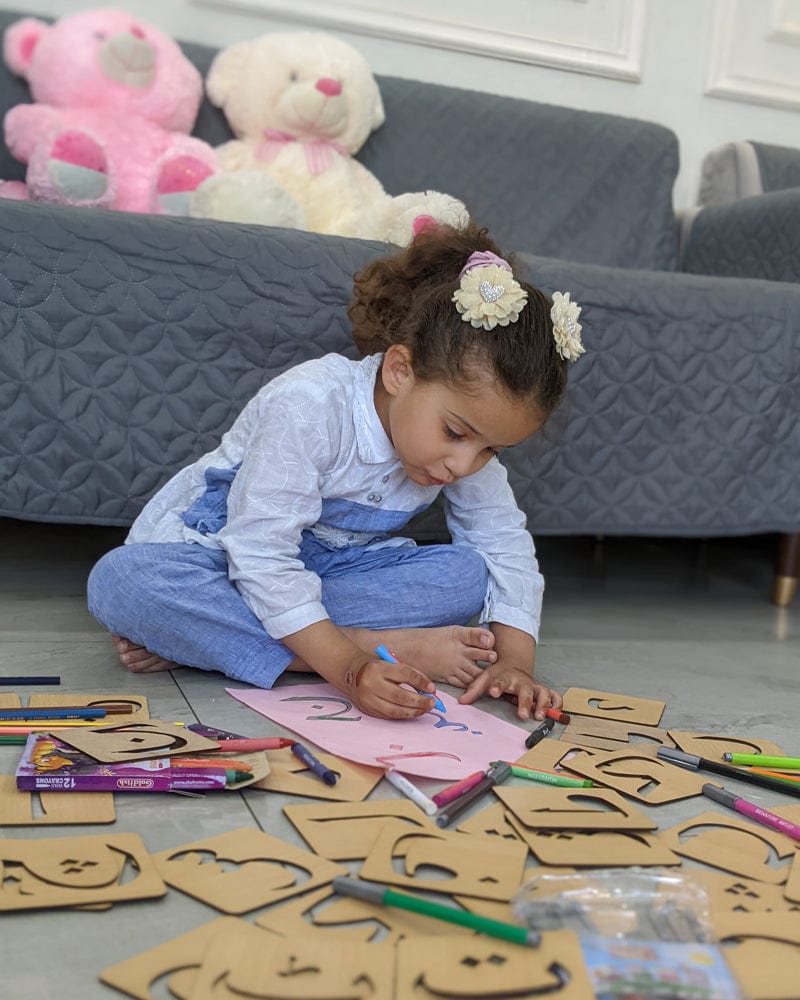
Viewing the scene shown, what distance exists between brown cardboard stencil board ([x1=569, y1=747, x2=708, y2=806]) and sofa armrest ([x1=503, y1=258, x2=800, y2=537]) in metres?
0.54

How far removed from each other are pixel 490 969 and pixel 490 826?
204 millimetres

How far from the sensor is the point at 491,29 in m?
2.00

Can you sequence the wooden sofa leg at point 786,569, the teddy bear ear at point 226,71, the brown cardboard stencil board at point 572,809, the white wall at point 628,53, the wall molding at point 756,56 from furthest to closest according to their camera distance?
the wall molding at point 756,56 → the white wall at point 628,53 → the teddy bear ear at point 226,71 → the wooden sofa leg at point 786,569 → the brown cardboard stencil board at point 572,809

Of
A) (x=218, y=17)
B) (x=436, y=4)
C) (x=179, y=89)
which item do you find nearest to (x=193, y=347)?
(x=179, y=89)

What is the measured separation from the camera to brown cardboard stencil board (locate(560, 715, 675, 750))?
91 cm

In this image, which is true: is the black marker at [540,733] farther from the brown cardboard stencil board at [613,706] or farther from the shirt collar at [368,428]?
the shirt collar at [368,428]

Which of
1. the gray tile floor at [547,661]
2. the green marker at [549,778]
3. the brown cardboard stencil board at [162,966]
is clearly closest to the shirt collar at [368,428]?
the gray tile floor at [547,661]

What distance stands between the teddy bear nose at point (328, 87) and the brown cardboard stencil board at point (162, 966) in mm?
1465

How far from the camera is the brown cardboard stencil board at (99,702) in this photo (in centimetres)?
87

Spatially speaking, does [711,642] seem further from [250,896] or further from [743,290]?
[250,896]

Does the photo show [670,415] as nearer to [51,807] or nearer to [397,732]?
[397,732]

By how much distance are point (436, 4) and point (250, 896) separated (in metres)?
1.80

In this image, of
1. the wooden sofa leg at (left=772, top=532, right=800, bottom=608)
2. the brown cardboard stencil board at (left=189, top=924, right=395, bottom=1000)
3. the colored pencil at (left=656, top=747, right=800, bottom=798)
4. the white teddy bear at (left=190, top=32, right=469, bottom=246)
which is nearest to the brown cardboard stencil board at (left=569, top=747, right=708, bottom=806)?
the colored pencil at (left=656, top=747, right=800, bottom=798)

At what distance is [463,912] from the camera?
21.4 inches
